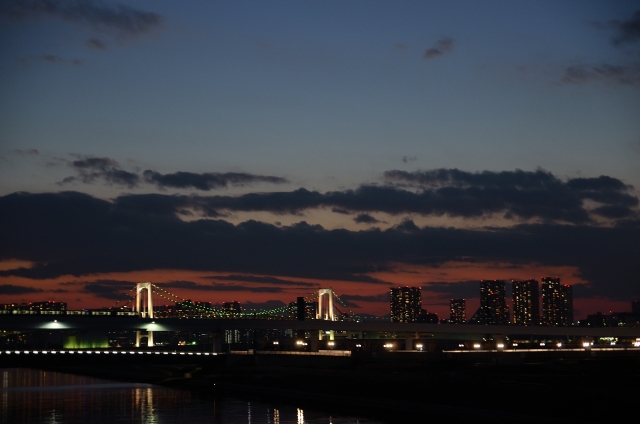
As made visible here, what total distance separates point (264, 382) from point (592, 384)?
41.7m

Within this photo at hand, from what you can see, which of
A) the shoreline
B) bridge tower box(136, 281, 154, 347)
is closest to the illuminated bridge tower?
bridge tower box(136, 281, 154, 347)

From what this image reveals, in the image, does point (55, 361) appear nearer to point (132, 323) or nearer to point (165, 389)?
point (165, 389)

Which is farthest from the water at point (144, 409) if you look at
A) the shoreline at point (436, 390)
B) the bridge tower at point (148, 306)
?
the bridge tower at point (148, 306)

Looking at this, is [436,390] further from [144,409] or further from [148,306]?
[148,306]

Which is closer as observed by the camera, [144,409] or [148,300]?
[144,409]

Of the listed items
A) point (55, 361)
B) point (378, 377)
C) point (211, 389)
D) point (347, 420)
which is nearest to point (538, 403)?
point (347, 420)

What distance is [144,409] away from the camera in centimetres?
7644

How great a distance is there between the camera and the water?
65625mm

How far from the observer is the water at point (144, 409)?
65625 mm

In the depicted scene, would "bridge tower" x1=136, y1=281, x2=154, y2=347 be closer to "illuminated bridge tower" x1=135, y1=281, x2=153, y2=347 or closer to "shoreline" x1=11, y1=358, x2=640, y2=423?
"illuminated bridge tower" x1=135, y1=281, x2=153, y2=347

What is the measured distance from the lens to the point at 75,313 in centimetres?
13950

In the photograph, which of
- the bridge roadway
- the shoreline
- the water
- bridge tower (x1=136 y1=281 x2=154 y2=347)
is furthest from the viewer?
bridge tower (x1=136 y1=281 x2=154 y2=347)

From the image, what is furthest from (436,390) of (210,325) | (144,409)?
(210,325)

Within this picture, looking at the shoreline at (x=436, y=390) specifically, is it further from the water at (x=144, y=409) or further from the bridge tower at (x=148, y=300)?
the bridge tower at (x=148, y=300)
